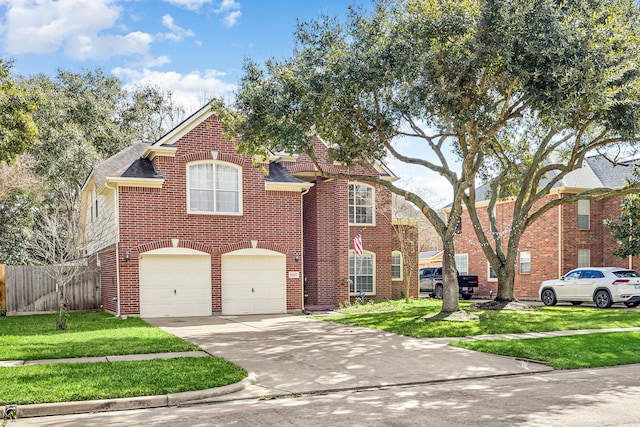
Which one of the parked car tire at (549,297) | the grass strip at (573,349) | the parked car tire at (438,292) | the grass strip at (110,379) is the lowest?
the parked car tire at (438,292)

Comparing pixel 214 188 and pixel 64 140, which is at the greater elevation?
pixel 64 140

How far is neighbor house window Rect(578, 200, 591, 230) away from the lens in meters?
32.9

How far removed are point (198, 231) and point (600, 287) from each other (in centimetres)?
1637

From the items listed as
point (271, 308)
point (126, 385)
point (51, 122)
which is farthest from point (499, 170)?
point (51, 122)

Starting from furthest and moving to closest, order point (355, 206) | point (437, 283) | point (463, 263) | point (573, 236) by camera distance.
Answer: point (463, 263) < point (437, 283) < point (573, 236) < point (355, 206)

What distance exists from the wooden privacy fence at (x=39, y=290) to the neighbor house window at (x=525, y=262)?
77.7 ft

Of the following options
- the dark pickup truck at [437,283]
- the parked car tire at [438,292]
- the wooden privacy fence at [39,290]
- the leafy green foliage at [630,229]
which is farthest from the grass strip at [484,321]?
the dark pickup truck at [437,283]

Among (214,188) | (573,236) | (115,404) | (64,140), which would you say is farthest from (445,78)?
(64,140)

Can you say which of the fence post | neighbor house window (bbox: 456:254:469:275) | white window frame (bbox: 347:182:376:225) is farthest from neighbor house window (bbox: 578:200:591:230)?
the fence post

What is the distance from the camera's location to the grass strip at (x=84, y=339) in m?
12.0

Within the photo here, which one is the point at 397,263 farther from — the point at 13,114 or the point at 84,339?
the point at 13,114

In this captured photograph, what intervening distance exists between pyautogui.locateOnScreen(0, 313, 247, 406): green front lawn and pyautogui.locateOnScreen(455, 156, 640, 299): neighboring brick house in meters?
23.3

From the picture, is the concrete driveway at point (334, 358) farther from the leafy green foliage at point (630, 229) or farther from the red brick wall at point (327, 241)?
the leafy green foliage at point (630, 229)

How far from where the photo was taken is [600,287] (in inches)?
944
